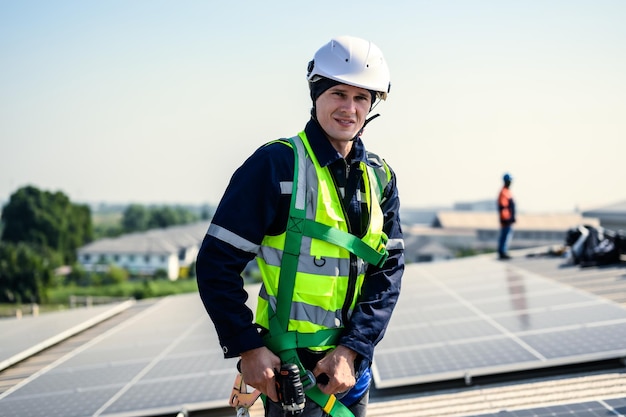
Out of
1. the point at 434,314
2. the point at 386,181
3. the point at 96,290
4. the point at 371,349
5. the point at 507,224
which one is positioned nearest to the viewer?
the point at 371,349

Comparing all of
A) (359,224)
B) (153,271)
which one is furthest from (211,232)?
(153,271)

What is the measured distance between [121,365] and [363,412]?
13.7 feet

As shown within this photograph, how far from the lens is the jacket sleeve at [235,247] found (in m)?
2.41

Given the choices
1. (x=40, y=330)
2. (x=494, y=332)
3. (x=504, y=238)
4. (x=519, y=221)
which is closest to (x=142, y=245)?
(x=519, y=221)

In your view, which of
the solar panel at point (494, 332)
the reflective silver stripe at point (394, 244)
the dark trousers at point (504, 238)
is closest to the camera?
the reflective silver stripe at point (394, 244)

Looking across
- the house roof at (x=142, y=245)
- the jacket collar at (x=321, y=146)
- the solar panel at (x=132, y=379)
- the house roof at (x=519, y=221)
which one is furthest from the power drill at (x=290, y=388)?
the house roof at (x=142, y=245)

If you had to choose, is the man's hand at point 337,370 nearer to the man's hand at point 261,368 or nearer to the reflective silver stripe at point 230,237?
the man's hand at point 261,368

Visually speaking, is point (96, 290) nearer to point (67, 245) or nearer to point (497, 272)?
point (67, 245)

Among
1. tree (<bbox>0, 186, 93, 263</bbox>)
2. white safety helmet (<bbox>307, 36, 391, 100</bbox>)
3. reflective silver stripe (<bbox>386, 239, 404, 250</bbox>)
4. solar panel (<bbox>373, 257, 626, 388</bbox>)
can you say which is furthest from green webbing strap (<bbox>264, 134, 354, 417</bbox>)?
tree (<bbox>0, 186, 93, 263</bbox>)

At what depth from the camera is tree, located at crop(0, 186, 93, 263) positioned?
74750mm

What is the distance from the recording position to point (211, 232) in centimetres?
242

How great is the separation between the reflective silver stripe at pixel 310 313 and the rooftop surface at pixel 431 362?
7.65ft

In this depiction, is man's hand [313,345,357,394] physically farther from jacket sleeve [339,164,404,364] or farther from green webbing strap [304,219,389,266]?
green webbing strap [304,219,389,266]

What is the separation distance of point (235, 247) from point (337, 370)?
0.62 meters
